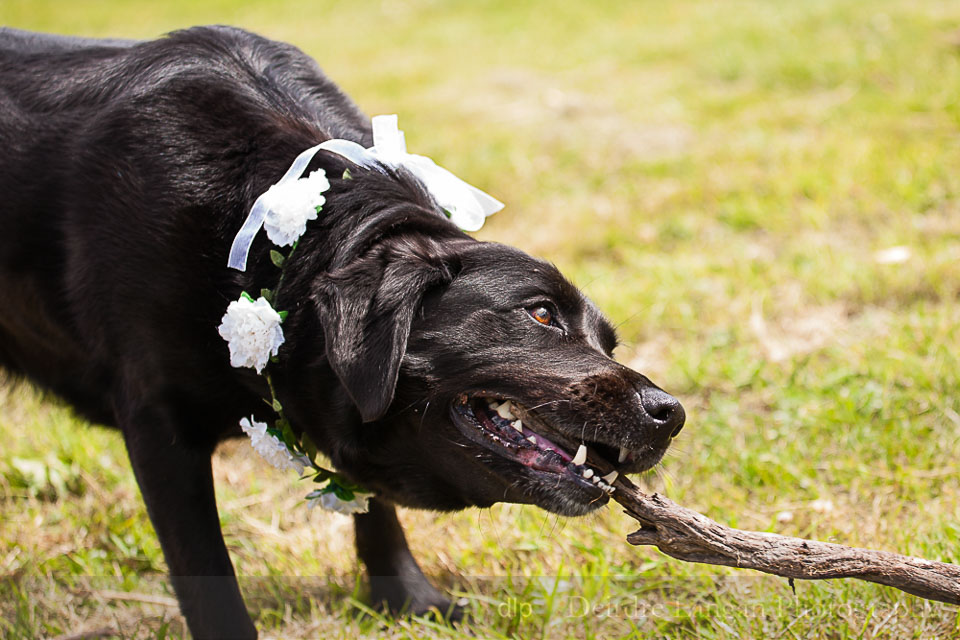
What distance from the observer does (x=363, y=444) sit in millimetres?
2465

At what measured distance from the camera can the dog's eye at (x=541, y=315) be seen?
2377 mm

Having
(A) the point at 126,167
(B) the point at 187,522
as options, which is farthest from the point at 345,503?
(A) the point at 126,167

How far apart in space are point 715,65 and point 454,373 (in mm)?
6143

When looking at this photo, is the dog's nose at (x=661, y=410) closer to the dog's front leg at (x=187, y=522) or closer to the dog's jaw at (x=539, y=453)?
the dog's jaw at (x=539, y=453)

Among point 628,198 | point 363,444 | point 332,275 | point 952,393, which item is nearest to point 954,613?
point 952,393

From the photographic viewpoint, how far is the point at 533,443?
2.35 metres

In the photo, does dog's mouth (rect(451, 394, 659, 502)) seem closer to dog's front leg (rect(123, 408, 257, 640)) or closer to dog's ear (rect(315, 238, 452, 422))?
dog's ear (rect(315, 238, 452, 422))

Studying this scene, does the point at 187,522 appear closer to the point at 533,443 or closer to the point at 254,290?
the point at 254,290

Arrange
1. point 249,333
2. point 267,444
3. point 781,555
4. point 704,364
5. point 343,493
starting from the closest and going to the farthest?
point 781,555, point 249,333, point 267,444, point 343,493, point 704,364

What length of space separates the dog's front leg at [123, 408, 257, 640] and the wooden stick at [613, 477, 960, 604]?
1.11 meters

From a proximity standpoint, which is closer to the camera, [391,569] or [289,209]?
[289,209]

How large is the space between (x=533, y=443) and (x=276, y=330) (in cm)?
68

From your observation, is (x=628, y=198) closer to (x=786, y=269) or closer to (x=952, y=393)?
(x=786, y=269)

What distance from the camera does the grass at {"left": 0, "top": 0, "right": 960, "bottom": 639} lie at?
9.42ft
